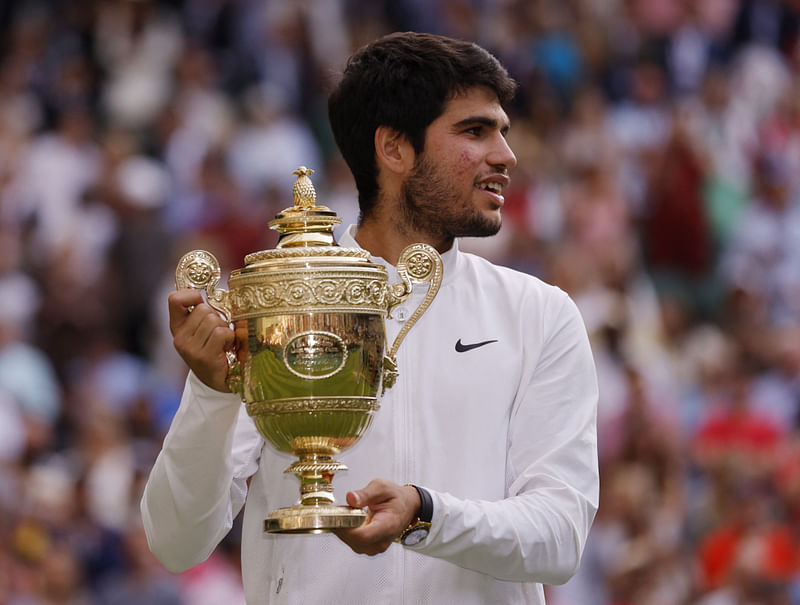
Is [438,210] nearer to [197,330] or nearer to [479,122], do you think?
[479,122]

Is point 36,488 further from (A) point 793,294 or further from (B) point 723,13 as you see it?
(B) point 723,13

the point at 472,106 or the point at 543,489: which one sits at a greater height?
the point at 472,106

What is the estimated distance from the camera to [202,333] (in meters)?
3.47

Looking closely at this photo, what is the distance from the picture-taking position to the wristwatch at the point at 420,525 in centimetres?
339

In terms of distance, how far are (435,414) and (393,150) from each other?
2.26 feet

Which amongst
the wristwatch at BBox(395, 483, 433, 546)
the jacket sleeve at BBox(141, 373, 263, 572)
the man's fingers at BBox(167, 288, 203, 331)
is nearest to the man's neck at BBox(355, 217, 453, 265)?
the jacket sleeve at BBox(141, 373, 263, 572)

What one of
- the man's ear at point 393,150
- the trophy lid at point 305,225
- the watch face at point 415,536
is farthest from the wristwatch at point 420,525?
the man's ear at point 393,150

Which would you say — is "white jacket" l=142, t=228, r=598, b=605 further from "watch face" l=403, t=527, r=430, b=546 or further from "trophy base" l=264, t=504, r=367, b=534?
"trophy base" l=264, t=504, r=367, b=534

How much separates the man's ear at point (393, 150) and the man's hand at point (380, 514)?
965 millimetres

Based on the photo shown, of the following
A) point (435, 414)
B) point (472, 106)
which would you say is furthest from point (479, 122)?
point (435, 414)

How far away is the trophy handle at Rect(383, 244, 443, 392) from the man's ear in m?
0.48

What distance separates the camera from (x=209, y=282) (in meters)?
3.52

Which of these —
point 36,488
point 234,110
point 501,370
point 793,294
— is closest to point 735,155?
point 793,294

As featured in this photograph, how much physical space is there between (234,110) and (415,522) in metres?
8.47
